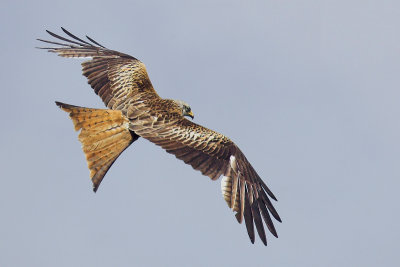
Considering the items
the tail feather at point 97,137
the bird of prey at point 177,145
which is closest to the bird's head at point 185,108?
the bird of prey at point 177,145

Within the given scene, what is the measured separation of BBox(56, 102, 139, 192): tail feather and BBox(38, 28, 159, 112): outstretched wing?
3.76ft

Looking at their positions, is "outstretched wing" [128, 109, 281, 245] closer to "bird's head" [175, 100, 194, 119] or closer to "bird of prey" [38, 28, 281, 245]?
"bird of prey" [38, 28, 281, 245]

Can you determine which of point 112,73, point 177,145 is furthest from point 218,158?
point 112,73

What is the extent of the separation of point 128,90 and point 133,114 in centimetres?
182

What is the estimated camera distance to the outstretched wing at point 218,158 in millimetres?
17172

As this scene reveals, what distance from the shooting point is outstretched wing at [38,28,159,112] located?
2009 cm

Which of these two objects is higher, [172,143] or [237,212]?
[172,143]

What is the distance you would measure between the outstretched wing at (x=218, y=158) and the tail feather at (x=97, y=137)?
432 mm

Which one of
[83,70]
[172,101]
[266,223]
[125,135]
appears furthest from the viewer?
[83,70]

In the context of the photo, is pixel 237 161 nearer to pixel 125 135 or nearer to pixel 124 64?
pixel 125 135

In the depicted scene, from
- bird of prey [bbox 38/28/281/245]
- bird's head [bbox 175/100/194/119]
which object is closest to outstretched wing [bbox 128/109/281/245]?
bird of prey [bbox 38/28/281/245]

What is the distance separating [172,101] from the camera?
64.0ft

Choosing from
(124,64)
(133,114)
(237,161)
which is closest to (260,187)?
(237,161)

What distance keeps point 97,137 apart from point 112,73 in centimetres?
379
